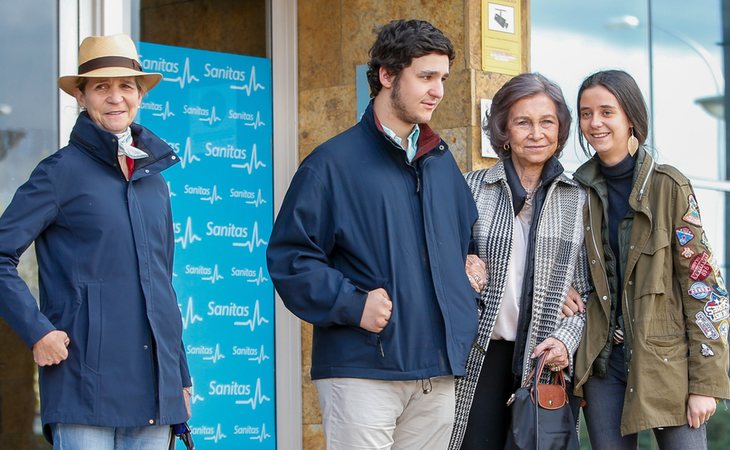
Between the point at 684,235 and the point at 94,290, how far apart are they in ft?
6.60

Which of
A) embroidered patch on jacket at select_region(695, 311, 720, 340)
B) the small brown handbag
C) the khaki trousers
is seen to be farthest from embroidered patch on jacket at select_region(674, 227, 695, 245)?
the khaki trousers

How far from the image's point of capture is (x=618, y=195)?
4.43 metres

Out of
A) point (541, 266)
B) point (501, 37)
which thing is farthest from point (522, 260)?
point (501, 37)

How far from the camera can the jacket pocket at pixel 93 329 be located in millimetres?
3693

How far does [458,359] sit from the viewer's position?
3938mm

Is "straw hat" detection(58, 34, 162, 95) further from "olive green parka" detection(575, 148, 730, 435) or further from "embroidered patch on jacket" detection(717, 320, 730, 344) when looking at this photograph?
"embroidered patch on jacket" detection(717, 320, 730, 344)

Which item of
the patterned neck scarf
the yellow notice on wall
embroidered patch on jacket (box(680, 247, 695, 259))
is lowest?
embroidered patch on jacket (box(680, 247, 695, 259))

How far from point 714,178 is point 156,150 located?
17.2 feet

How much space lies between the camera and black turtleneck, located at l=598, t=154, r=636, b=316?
4.38m

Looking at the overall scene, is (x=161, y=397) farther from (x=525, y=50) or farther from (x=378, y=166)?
(x=525, y=50)

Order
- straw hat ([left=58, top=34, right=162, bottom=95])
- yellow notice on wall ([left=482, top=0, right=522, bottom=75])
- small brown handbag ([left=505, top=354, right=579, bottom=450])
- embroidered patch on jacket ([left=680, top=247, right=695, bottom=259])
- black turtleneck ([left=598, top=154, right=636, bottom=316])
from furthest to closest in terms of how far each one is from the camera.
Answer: yellow notice on wall ([left=482, top=0, right=522, bottom=75]) → black turtleneck ([left=598, top=154, right=636, bottom=316]) → embroidered patch on jacket ([left=680, top=247, right=695, bottom=259]) → small brown handbag ([left=505, top=354, right=579, bottom=450]) → straw hat ([left=58, top=34, right=162, bottom=95])

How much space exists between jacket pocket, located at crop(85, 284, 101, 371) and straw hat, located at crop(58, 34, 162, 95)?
73 cm

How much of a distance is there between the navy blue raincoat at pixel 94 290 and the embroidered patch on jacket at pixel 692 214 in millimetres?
1805

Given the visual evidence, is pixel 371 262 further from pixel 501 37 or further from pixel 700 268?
pixel 501 37
